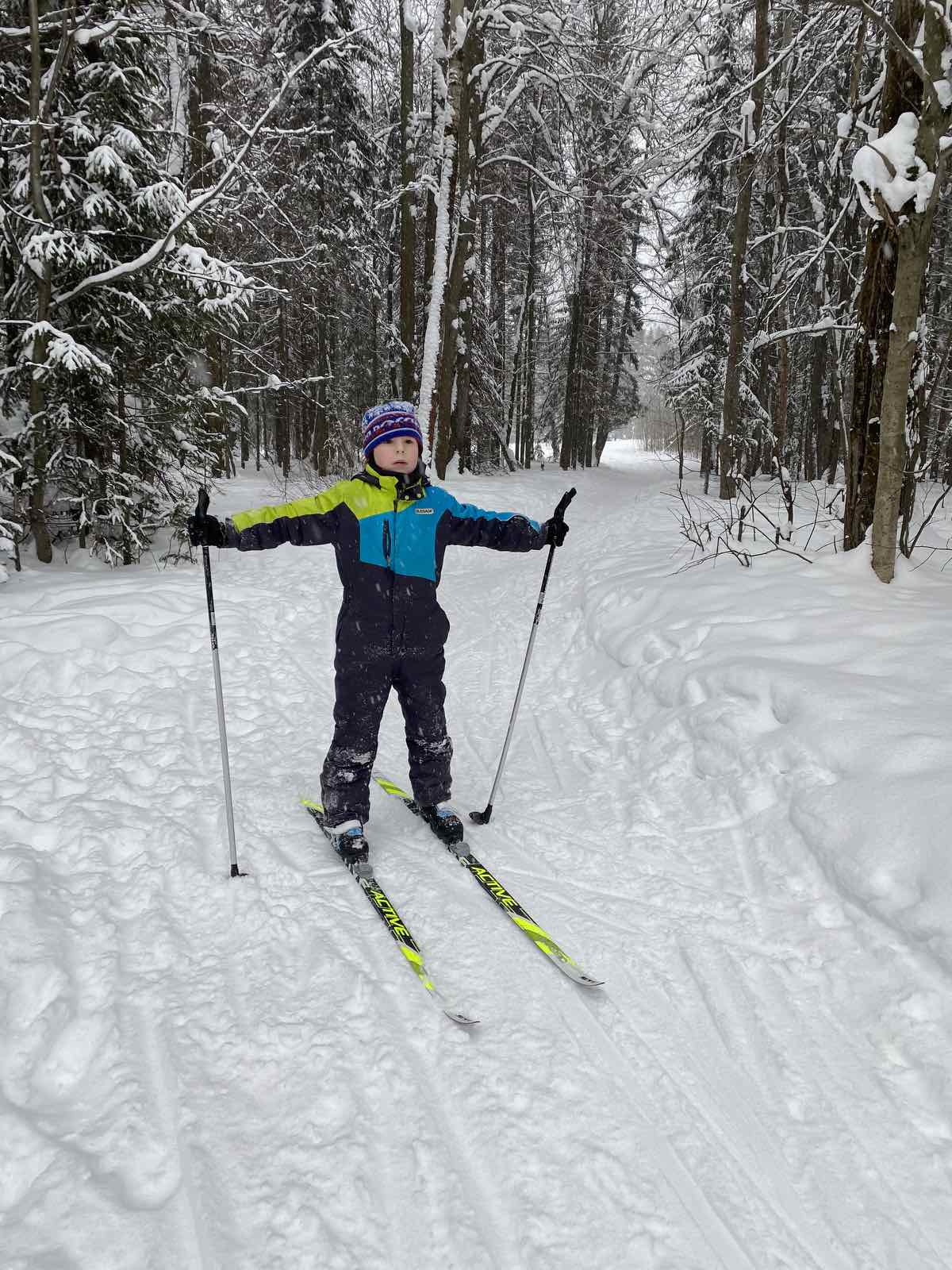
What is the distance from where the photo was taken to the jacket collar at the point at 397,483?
11.6 ft

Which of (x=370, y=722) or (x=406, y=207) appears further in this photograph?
(x=406, y=207)

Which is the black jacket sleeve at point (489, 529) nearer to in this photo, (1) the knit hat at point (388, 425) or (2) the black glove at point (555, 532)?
(2) the black glove at point (555, 532)

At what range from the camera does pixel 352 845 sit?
136 inches

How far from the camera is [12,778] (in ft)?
12.9

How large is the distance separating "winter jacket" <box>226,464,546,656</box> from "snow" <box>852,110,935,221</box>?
4.12m

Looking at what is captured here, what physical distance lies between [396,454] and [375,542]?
45 centimetres

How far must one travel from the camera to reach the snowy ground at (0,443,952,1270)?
1869 mm

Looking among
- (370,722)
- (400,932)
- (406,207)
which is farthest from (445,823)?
(406,207)

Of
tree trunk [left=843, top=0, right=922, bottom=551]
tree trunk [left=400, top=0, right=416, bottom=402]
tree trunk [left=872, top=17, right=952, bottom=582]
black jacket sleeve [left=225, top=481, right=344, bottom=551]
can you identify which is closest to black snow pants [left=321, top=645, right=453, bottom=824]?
black jacket sleeve [left=225, top=481, right=344, bottom=551]

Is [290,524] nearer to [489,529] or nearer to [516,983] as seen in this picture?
[489,529]

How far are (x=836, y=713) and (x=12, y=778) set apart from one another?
4.63 metres

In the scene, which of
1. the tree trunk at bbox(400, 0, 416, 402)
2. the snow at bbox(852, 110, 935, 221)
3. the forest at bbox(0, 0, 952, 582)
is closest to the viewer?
the snow at bbox(852, 110, 935, 221)

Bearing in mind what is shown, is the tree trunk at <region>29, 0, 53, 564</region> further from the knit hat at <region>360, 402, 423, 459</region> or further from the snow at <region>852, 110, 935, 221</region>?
the snow at <region>852, 110, 935, 221</region>

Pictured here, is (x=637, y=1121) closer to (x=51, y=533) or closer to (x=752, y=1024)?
(x=752, y=1024)
